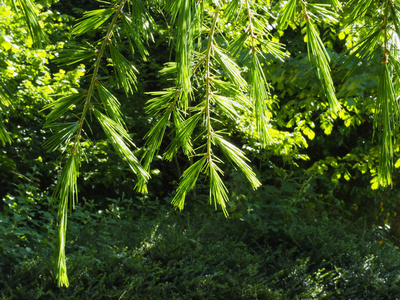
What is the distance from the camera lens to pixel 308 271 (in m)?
4.11

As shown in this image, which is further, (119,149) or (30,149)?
(30,149)

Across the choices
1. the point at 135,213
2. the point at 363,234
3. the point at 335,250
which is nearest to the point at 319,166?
the point at 363,234

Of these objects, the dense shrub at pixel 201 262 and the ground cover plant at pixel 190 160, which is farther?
the dense shrub at pixel 201 262

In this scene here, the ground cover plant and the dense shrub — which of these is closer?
the ground cover plant

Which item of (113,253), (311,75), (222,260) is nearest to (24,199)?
(113,253)

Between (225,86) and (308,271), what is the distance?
2792mm

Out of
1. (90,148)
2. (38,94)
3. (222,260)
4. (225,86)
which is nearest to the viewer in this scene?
(225,86)

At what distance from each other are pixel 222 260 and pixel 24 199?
172cm

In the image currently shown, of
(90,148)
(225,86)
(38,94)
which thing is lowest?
(90,148)

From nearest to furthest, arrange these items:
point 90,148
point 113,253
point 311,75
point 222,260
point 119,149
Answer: point 119,149, point 113,253, point 222,260, point 311,75, point 90,148

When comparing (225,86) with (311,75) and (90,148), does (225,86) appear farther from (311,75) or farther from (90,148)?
(90,148)

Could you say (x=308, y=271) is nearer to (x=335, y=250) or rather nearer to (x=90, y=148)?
(x=335, y=250)

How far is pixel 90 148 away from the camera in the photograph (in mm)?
4988

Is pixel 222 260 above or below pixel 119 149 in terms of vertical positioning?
below
